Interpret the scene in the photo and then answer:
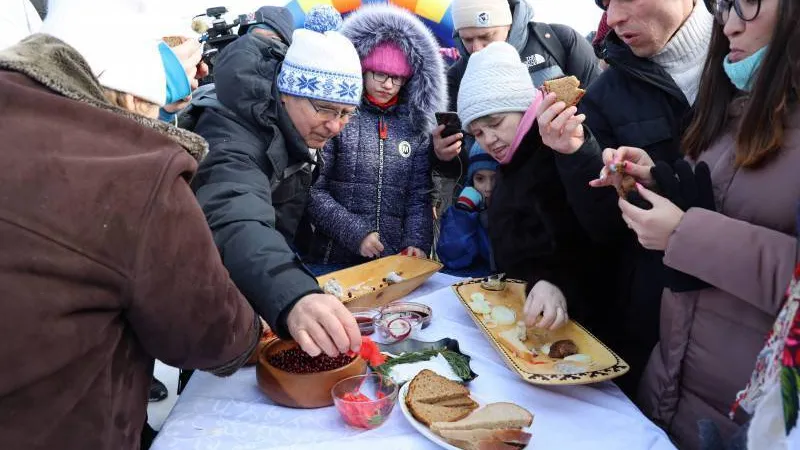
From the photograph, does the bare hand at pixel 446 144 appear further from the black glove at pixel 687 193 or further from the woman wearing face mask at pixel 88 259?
the woman wearing face mask at pixel 88 259

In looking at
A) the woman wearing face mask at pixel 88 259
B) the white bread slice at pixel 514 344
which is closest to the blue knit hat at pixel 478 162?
the white bread slice at pixel 514 344

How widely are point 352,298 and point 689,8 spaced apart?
1307mm

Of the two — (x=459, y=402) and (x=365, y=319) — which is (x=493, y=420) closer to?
(x=459, y=402)

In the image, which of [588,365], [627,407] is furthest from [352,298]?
[627,407]

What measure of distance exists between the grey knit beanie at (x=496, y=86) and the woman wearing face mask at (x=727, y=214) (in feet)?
1.57

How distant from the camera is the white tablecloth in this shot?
43.3 inches

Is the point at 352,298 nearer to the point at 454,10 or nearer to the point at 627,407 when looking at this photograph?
the point at 627,407

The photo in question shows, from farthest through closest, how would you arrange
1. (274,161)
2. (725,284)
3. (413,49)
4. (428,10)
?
(428,10)
(413,49)
(274,161)
(725,284)

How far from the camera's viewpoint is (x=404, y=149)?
2457 millimetres

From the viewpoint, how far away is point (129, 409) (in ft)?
3.01

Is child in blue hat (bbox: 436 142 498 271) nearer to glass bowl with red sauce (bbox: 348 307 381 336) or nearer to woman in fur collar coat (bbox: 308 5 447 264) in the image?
woman in fur collar coat (bbox: 308 5 447 264)

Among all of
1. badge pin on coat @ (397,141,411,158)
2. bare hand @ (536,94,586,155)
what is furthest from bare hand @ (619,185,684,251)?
badge pin on coat @ (397,141,411,158)

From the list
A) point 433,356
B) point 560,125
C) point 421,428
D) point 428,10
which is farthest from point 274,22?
point 428,10

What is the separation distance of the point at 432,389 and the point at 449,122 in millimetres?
1377
